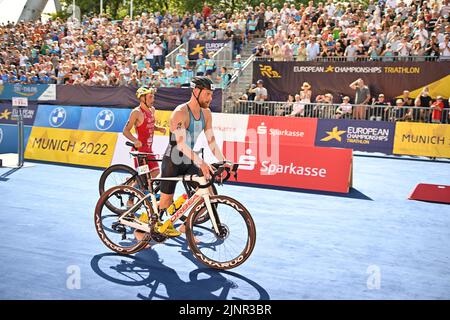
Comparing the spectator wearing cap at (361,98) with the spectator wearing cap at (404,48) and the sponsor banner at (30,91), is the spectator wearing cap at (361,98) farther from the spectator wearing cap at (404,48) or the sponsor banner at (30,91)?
the sponsor banner at (30,91)

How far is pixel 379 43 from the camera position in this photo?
19453 millimetres

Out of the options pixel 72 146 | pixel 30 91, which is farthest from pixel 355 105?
pixel 30 91

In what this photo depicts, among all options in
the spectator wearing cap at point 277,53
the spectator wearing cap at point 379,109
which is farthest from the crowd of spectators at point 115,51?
the spectator wearing cap at point 379,109

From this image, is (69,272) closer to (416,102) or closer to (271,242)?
(271,242)

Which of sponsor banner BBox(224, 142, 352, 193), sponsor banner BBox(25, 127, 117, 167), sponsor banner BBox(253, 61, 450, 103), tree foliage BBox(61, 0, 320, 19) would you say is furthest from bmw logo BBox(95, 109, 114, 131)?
tree foliage BBox(61, 0, 320, 19)

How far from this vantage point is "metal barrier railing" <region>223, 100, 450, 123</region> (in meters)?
17.4

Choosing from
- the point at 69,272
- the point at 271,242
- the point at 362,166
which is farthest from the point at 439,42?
the point at 69,272

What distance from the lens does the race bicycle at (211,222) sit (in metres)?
5.62

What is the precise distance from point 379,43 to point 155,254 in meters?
15.9

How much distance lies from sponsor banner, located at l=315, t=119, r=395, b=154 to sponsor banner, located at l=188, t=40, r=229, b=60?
8.65 meters

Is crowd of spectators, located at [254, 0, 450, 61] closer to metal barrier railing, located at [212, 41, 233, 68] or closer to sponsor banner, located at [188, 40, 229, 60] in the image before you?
metal barrier railing, located at [212, 41, 233, 68]

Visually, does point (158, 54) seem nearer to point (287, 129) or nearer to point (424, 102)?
point (287, 129)

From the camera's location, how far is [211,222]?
5.83 m
